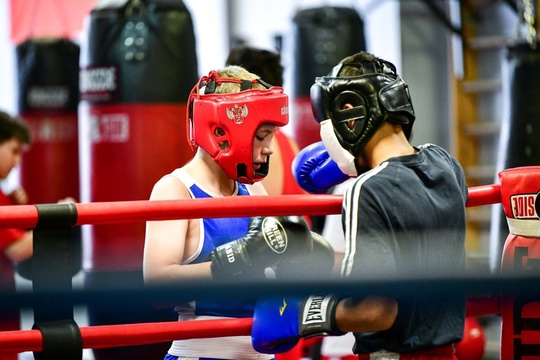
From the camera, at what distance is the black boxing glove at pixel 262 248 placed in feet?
6.50

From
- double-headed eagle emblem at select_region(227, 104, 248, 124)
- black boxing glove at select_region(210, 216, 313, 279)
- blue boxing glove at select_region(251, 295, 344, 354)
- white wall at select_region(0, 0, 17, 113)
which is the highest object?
white wall at select_region(0, 0, 17, 113)

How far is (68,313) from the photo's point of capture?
1834mm

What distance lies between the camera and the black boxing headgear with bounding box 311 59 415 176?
188 cm

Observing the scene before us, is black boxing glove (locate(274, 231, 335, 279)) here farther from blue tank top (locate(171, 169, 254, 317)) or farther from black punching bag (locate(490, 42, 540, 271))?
black punching bag (locate(490, 42, 540, 271))

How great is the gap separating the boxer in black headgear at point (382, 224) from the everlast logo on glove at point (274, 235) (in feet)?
0.54

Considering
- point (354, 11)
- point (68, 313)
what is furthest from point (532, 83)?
point (68, 313)

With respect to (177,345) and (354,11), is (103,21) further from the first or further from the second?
(177,345)

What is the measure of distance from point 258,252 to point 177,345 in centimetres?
31

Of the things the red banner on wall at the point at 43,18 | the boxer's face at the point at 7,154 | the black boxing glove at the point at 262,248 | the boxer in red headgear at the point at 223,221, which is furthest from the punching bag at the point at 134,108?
the black boxing glove at the point at 262,248

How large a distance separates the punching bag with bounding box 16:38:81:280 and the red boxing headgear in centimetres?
329

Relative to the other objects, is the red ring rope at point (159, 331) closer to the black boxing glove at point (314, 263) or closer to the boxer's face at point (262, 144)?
the black boxing glove at point (314, 263)

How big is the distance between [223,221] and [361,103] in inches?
18.1

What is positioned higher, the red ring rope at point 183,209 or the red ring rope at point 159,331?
the red ring rope at point 183,209

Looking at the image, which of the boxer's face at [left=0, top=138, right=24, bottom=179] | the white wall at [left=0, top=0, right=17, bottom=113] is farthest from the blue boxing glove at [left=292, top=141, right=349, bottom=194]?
the white wall at [left=0, top=0, right=17, bottom=113]
